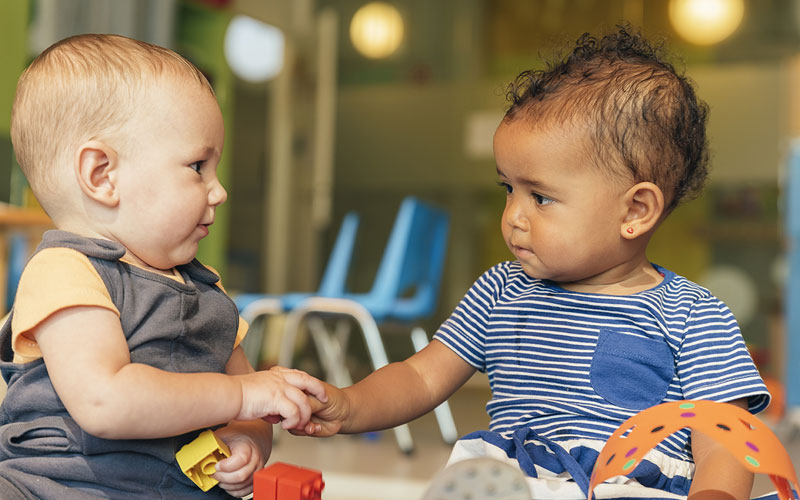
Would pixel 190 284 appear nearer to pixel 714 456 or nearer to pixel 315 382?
pixel 315 382

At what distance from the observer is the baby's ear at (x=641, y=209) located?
0.81 metres

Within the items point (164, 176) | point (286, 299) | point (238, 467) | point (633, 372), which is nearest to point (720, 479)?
point (633, 372)

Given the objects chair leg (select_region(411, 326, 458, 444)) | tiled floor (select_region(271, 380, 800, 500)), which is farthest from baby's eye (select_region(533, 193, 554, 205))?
chair leg (select_region(411, 326, 458, 444))

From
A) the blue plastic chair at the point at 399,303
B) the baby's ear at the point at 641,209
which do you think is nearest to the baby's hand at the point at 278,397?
the baby's ear at the point at 641,209

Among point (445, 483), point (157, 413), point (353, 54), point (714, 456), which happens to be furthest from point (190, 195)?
point (353, 54)

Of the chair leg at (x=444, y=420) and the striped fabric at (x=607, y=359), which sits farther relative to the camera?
the chair leg at (x=444, y=420)

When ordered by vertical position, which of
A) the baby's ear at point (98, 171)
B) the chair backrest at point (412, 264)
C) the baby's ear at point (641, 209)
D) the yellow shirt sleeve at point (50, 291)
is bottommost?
the chair backrest at point (412, 264)

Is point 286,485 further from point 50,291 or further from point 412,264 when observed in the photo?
point 412,264

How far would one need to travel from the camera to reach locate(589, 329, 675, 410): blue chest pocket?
78cm

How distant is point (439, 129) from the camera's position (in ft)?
17.8

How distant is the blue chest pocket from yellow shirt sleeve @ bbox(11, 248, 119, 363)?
0.43 meters

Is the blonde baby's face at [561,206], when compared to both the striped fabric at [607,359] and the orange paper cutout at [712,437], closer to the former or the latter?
the striped fabric at [607,359]

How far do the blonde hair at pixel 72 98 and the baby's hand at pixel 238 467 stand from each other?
0.84 ft

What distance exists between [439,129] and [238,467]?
4852 millimetres
